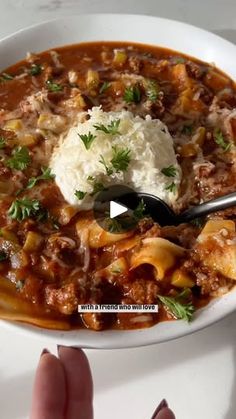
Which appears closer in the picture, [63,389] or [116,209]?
[63,389]

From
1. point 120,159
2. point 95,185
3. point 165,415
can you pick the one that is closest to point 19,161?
point 95,185

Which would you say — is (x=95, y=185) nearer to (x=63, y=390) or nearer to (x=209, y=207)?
(x=209, y=207)

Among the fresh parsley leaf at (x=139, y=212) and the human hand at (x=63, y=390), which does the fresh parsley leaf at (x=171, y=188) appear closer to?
the fresh parsley leaf at (x=139, y=212)

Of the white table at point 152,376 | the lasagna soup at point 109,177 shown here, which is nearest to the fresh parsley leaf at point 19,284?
the lasagna soup at point 109,177

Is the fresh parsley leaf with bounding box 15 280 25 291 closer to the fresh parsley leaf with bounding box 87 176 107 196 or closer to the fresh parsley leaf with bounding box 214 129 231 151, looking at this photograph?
the fresh parsley leaf with bounding box 87 176 107 196

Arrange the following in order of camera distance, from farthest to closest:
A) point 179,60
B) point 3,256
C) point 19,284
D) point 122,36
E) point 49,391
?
point 122,36, point 179,60, point 3,256, point 19,284, point 49,391

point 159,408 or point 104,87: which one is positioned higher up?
point 104,87

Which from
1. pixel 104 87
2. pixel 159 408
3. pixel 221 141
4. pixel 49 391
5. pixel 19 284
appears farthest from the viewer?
pixel 104 87

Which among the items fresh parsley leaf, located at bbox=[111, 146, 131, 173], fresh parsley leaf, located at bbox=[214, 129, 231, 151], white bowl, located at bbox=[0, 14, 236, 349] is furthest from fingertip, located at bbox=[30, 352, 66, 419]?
white bowl, located at bbox=[0, 14, 236, 349]
